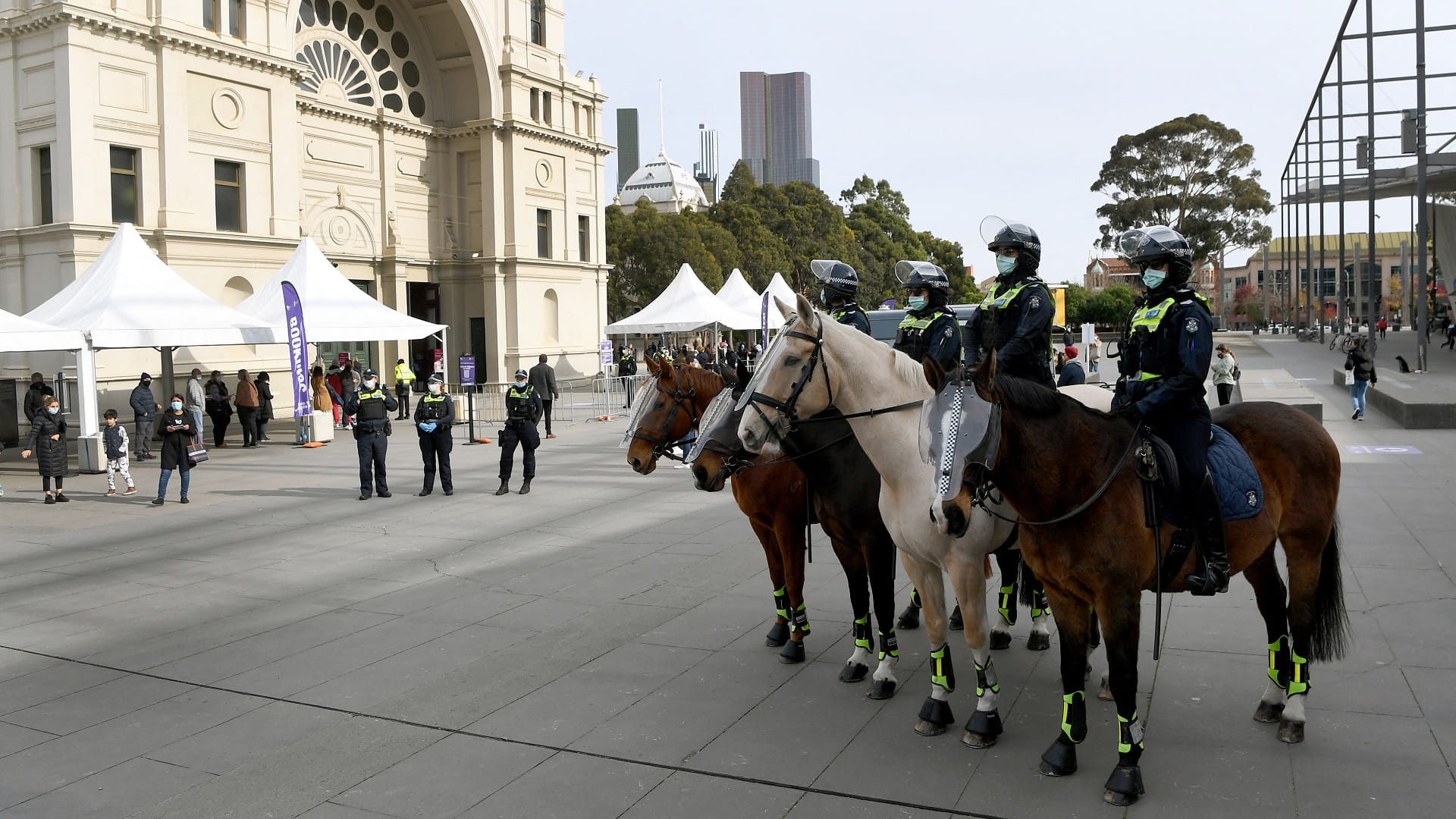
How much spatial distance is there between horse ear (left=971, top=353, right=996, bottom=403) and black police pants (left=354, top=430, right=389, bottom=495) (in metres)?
12.2

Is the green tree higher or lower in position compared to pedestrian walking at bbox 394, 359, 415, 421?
higher

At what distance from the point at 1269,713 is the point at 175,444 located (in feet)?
48.1

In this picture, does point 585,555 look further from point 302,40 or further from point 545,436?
point 302,40

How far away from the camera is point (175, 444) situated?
1509 centimetres

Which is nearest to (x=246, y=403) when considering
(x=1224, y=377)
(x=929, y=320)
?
(x=929, y=320)

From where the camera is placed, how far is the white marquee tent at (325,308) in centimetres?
2108

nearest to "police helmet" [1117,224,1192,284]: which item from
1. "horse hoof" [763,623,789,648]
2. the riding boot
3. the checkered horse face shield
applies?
the riding boot

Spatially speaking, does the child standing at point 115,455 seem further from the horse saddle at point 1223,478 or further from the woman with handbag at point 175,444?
the horse saddle at point 1223,478

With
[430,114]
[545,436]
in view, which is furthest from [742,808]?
[430,114]

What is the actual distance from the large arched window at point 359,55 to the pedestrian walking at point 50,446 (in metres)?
20.3

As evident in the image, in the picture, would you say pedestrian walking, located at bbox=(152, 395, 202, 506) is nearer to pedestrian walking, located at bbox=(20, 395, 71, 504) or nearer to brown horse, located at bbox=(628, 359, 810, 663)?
pedestrian walking, located at bbox=(20, 395, 71, 504)

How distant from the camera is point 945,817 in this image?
4426 millimetres

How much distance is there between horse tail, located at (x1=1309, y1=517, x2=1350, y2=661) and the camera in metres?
5.45

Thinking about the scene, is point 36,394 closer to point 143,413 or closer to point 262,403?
point 143,413
